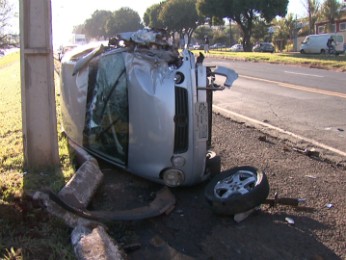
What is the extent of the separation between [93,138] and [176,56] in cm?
137

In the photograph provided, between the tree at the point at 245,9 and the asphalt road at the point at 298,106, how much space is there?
38.7m

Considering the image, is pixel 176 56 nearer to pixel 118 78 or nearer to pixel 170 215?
pixel 118 78

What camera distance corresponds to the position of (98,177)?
15.3 feet

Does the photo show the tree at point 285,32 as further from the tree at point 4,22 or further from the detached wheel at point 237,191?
the detached wheel at point 237,191

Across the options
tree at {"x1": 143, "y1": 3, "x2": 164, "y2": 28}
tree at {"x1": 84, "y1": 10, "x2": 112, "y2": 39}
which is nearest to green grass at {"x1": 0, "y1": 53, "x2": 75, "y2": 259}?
tree at {"x1": 143, "y1": 3, "x2": 164, "y2": 28}

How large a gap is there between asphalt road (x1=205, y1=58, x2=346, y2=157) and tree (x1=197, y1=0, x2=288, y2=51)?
38.7 meters

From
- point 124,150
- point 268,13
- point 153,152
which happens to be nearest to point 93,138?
point 124,150

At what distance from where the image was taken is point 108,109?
16.1ft

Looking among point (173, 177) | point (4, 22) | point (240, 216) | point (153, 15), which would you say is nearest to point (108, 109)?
point (173, 177)

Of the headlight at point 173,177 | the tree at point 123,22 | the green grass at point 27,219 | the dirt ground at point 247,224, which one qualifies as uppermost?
the tree at point 123,22

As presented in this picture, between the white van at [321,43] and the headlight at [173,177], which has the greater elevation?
the white van at [321,43]

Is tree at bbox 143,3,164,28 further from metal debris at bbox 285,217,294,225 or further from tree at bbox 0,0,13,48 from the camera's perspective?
metal debris at bbox 285,217,294,225

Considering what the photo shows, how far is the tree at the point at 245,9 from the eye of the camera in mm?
52875

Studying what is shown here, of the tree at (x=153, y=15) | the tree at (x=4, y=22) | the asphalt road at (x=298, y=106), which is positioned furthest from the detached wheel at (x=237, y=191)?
the tree at (x=153, y=15)
